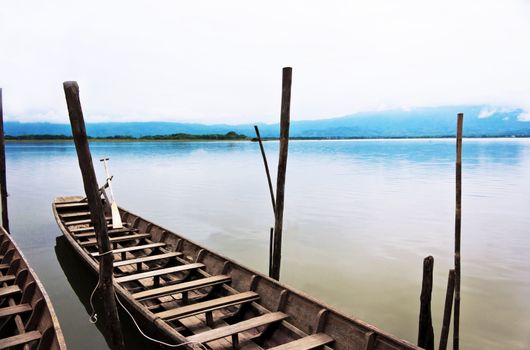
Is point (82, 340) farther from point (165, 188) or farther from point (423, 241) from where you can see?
point (165, 188)

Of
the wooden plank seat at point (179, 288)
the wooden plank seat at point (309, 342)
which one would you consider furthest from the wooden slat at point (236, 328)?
the wooden plank seat at point (179, 288)

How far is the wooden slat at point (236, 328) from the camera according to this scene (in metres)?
5.32

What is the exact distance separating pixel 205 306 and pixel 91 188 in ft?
8.29

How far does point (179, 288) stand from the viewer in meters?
7.07

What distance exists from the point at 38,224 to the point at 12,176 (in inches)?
870

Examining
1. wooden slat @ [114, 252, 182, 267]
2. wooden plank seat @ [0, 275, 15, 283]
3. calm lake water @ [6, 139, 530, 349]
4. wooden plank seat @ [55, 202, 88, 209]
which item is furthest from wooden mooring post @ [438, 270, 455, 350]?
wooden plank seat @ [55, 202, 88, 209]

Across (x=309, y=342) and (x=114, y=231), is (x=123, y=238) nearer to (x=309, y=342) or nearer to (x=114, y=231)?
(x=114, y=231)

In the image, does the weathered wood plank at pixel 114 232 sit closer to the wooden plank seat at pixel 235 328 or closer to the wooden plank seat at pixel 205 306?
the wooden plank seat at pixel 205 306

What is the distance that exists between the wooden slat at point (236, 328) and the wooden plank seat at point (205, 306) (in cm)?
65

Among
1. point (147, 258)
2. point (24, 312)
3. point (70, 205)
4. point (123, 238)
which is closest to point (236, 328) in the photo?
point (24, 312)

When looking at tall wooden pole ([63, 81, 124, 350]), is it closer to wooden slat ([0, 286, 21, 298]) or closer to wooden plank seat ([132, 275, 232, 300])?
wooden plank seat ([132, 275, 232, 300])

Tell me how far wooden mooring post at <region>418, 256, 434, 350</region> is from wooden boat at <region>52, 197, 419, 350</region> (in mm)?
1270

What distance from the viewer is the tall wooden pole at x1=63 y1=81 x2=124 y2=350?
17.5 feet

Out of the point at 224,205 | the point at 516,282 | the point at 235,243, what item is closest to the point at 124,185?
the point at 224,205
